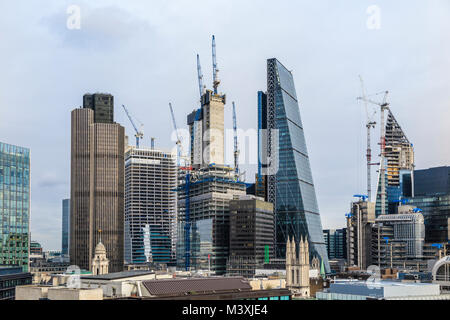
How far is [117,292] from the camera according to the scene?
148 metres
